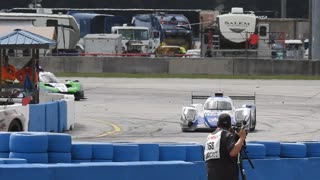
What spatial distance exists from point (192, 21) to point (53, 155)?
63.4 metres

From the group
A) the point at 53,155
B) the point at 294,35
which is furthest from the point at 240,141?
the point at 294,35

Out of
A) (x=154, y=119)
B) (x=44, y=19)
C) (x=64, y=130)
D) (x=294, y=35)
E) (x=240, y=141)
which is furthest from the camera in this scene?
(x=294, y=35)

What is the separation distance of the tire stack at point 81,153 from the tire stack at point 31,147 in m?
0.64

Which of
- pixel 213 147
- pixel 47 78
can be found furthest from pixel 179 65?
pixel 213 147

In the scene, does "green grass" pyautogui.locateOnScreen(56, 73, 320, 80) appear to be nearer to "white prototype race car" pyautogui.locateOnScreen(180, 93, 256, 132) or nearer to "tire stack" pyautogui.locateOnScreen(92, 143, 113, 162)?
"white prototype race car" pyautogui.locateOnScreen(180, 93, 256, 132)

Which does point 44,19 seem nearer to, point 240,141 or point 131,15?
point 131,15

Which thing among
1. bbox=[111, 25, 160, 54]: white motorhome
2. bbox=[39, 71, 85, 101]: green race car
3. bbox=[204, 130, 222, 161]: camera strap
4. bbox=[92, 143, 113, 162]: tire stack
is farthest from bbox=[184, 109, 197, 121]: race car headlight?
bbox=[111, 25, 160, 54]: white motorhome

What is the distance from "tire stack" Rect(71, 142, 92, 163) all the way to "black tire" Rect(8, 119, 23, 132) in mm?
6452

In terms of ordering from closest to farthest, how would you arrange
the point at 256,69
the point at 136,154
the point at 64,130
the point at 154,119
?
the point at 136,154, the point at 64,130, the point at 154,119, the point at 256,69

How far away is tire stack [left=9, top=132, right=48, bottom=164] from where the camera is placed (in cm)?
1136

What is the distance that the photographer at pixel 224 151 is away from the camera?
10.0m

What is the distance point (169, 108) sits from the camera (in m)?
31.1

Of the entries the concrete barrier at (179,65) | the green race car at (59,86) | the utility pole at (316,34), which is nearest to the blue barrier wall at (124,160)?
the green race car at (59,86)

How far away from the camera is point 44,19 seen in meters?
55.4
